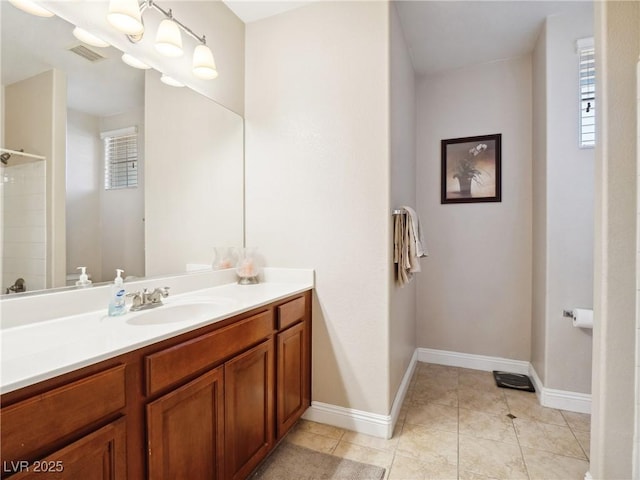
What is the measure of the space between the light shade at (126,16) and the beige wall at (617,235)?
6.45 feet

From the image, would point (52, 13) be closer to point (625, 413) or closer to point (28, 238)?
point (28, 238)

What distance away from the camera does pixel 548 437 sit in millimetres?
1817

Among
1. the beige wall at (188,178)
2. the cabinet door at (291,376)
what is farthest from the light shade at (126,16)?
the cabinet door at (291,376)

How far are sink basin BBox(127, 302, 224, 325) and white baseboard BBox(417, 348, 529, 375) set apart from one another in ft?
7.25

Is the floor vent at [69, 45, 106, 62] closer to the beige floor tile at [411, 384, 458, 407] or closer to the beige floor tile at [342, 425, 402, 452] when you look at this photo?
the beige floor tile at [342, 425, 402, 452]

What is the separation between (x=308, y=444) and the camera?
1757mm

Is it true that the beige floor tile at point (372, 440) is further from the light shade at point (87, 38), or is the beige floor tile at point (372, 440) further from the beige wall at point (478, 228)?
the light shade at point (87, 38)

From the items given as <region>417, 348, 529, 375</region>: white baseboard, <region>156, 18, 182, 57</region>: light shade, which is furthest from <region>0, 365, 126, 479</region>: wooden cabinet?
<region>417, 348, 529, 375</region>: white baseboard

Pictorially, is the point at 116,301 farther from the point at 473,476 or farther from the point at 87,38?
Answer: the point at 473,476

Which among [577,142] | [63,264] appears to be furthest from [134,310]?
[577,142]

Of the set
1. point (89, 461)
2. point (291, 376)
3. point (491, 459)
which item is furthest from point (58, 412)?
point (491, 459)

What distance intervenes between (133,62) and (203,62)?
36cm

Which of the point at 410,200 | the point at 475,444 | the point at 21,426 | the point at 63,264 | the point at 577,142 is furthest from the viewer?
the point at 410,200

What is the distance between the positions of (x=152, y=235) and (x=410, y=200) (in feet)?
6.30
